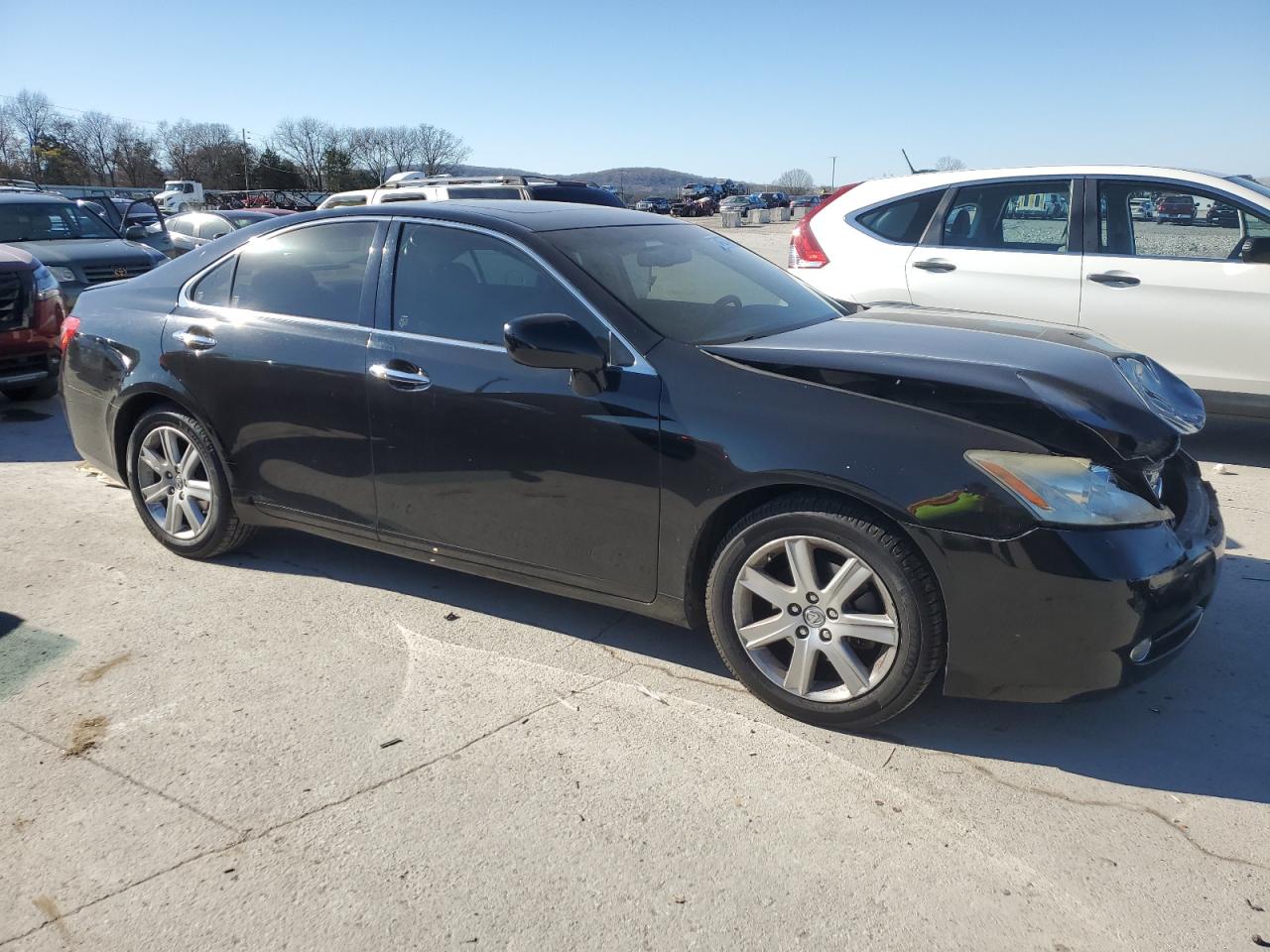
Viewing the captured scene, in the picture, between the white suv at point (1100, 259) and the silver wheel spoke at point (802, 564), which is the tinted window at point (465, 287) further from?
the white suv at point (1100, 259)

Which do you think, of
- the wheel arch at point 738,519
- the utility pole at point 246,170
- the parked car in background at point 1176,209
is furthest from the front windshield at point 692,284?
the utility pole at point 246,170

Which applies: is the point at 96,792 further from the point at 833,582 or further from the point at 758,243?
the point at 758,243

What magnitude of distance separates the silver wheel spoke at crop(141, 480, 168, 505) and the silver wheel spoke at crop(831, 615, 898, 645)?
3.35 metres

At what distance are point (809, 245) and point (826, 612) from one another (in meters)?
4.84

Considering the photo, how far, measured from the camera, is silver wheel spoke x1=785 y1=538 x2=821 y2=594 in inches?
122

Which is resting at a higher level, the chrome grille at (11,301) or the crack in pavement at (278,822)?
the chrome grille at (11,301)

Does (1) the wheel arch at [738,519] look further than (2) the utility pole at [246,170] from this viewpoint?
No

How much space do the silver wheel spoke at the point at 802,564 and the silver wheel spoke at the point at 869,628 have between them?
137mm

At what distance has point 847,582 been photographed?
3041 mm

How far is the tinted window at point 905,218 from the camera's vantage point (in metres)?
6.90

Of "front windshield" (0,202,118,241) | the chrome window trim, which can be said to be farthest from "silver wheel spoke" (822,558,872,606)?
"front windshield" (0,202,118,241)

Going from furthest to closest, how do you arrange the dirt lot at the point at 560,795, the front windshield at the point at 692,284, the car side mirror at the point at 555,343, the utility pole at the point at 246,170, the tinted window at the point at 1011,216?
the utility pole at the point at 246,170 < the tinted window at the point at 1011,216 < the front windshield at the point at 692,284 < the car side mirror at the point at 555,343 < the dirt lot at the point at 560,795

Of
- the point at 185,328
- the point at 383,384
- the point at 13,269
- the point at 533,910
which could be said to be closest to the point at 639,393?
the point at 383,384

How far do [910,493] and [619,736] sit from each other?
1.20 meters
